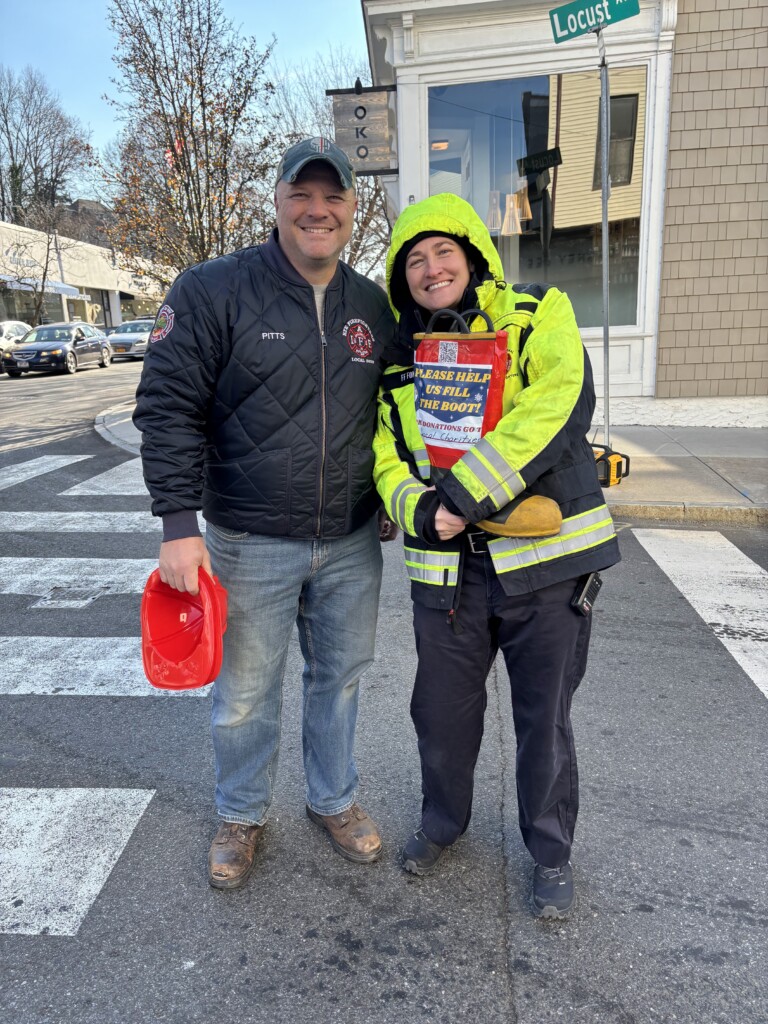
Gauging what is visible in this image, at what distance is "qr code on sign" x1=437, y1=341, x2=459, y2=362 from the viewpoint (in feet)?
6.51

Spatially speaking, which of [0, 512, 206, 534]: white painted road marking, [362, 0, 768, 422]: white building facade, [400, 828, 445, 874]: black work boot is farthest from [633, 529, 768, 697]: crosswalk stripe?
[362, 0, 768, 422]: white building facade

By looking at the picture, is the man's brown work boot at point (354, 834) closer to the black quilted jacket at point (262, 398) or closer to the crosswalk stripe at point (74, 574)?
the black quilted jacket at point (262, 398)

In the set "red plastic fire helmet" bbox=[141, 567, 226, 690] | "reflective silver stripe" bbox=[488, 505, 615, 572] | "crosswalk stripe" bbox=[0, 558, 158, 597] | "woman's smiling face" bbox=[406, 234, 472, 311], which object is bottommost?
"crosswalk stripe" bbox=[0, 558, 158, 597]

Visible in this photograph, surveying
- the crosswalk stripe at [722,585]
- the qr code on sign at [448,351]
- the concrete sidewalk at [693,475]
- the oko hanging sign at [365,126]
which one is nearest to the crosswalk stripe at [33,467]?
Result: the concrete sidewalk at [693,475]

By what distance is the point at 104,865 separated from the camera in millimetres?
2418

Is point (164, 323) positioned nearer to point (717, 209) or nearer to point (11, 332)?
point (717, 209)

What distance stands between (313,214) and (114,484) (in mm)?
6453

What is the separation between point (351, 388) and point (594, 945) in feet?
5.55

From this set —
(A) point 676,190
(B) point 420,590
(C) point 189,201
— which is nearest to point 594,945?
(B) point 420,590

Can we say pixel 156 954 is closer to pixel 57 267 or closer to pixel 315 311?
pixel 315 311

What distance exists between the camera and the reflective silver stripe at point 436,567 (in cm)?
215

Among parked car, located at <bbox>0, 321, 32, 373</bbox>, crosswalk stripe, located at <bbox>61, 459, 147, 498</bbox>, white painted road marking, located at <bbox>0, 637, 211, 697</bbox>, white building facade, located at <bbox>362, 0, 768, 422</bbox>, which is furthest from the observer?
parked car, located at <bbox>0, 321, 32, 373</bbox>

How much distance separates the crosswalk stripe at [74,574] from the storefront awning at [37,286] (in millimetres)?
35080

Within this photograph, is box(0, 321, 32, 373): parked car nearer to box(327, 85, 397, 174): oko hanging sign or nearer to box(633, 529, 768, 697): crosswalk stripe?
box(327, 85, 397, 174): oko hanging sign
